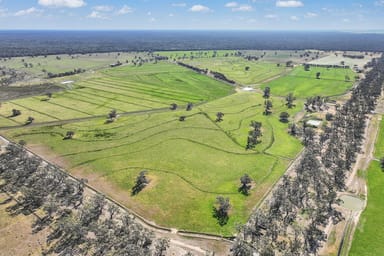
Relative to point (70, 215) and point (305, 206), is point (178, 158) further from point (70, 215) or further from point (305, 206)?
point (305, 206)

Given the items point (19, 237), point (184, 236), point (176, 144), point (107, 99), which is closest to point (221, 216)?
point (184, 236)

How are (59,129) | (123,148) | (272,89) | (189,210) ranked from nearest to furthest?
(189,210) < (123,148) < (59,129) < (272,89)

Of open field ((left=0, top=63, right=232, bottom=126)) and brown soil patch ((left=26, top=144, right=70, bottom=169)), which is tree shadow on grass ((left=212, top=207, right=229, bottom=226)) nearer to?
brown soil patch ((left=26, top=144, right=70, bottom=169))

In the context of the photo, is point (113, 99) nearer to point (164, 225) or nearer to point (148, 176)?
point (148, 176)

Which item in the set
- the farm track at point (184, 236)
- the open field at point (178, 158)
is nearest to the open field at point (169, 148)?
the open field at point (178, 158)

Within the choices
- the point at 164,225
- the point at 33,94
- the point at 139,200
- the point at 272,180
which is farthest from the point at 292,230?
the point at 33,94

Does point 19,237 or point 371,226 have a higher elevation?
point 371,226

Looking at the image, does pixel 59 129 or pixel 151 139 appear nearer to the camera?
pixel 151 139

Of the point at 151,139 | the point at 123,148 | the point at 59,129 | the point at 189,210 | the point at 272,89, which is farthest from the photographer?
the point at 272,89
